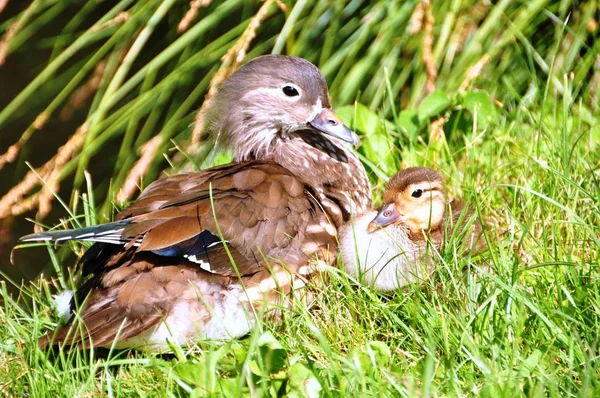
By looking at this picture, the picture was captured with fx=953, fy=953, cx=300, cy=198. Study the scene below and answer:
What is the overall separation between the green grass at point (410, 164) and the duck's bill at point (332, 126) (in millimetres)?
522

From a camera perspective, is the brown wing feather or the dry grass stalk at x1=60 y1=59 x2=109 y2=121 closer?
the brown wing feather

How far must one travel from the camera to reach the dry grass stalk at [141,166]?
4973 millimetres

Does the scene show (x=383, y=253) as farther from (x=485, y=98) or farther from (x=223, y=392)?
(x=485, y=98)

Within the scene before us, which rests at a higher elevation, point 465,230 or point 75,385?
point 465,230

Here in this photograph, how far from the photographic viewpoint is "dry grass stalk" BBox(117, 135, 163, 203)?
4973mm

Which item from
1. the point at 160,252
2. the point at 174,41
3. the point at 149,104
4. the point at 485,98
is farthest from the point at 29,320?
the point at 485,98

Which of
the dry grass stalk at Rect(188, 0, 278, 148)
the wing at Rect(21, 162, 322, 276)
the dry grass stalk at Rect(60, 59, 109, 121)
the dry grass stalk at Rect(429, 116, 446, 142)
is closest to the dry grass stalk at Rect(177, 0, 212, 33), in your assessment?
the dry grass stalk at Rect(188, 0, 278, 148)

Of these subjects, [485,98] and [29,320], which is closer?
[29,320]

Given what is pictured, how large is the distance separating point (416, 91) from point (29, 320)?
266 centimetres

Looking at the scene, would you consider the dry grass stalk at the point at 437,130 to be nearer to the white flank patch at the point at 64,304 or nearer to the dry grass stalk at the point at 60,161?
the dry grass stalk at the point at 60,161

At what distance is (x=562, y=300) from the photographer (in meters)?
3.19

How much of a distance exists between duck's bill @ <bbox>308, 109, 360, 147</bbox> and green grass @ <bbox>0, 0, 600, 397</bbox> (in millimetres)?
522

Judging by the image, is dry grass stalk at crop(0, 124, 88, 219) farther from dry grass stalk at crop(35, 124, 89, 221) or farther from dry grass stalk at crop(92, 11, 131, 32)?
dry grass stalk at crop(92, 11, 131, 32)

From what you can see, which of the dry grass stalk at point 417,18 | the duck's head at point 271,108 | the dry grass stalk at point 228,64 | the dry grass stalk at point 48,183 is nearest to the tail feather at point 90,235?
the duck's head at point 271,108
